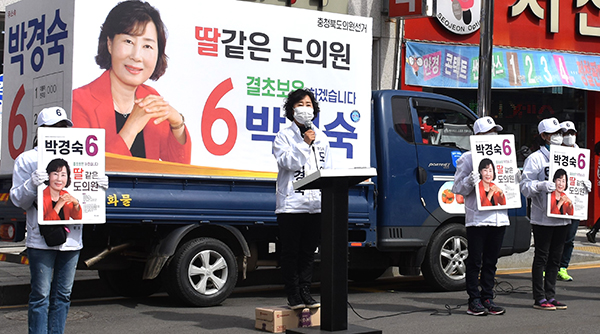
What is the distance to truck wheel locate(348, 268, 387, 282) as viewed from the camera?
10.7 m

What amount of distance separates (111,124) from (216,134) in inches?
42.3

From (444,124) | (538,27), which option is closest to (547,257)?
(444,124)

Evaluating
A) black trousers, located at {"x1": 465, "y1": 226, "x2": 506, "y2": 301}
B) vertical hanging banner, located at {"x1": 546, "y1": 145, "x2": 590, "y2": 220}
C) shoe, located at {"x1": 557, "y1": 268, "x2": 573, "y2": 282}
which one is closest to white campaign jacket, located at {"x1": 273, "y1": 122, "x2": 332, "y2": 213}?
black trousers, located at {"x1": 465, "y1": 226, "x2": 506, "y2": 301}

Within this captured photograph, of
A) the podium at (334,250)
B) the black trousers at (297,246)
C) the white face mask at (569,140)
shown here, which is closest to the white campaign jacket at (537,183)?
the white face mask at (569,140)

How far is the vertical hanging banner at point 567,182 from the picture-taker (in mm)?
8008

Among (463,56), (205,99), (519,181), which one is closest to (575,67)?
(463,56)

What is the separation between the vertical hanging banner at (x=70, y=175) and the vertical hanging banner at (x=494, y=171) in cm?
352

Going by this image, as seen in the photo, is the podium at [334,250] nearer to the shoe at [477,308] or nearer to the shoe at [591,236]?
the shoe at [477,308]

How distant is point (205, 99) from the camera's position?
8172 mm

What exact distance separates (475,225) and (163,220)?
2920 mm

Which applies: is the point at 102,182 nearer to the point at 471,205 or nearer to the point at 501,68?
the point at 471,205

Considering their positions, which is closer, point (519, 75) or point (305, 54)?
point (305, 54)

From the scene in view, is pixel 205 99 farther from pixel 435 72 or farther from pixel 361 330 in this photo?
pixel 435 72

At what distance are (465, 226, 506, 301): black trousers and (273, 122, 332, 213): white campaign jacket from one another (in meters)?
1.73
